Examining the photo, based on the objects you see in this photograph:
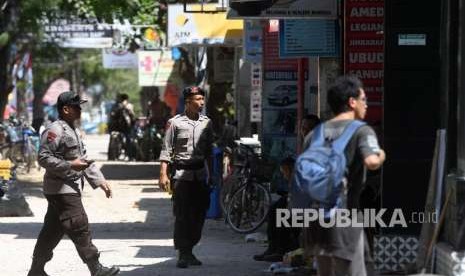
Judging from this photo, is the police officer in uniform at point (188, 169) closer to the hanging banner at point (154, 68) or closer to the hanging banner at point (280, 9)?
the hanging banner at point (280, 9)

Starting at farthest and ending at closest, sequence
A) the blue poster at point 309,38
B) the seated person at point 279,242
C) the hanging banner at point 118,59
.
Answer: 1. the hanging banner at point 118,59
2. the blue poster at point 309,38
3. the seated person at point 279,242

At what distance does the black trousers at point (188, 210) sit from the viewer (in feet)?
36.5

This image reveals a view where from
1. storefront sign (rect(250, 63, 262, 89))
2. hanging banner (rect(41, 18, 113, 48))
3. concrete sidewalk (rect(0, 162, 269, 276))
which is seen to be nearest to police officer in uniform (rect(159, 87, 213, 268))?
concrete sidewalk (rect(0, 162, 269, 276))

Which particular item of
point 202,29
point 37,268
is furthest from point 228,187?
point 37,268

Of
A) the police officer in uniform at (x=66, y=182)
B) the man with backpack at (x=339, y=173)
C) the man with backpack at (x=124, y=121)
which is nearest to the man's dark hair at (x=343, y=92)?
the man with backpack at (x=339, y=173)

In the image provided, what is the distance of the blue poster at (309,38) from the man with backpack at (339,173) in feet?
17.7

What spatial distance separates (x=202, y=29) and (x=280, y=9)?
7808mm

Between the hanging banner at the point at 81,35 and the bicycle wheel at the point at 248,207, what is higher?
the hanging banner at the point at 81,35

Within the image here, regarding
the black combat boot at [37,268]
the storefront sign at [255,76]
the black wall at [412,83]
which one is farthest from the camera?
the storefront sign at [255,76]

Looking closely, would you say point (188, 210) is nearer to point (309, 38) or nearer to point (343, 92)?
point (309, 38)

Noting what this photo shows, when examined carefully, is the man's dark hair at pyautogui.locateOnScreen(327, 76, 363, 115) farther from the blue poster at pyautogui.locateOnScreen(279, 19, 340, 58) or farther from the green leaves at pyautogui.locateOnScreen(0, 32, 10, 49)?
the green leaves at pyautogui.locateOnScreen(0, 32, 10, 49)

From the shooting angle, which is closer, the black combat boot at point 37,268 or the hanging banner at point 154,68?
the black combat boot at point 37,268

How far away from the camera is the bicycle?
47.8ft

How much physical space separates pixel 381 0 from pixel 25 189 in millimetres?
12810
